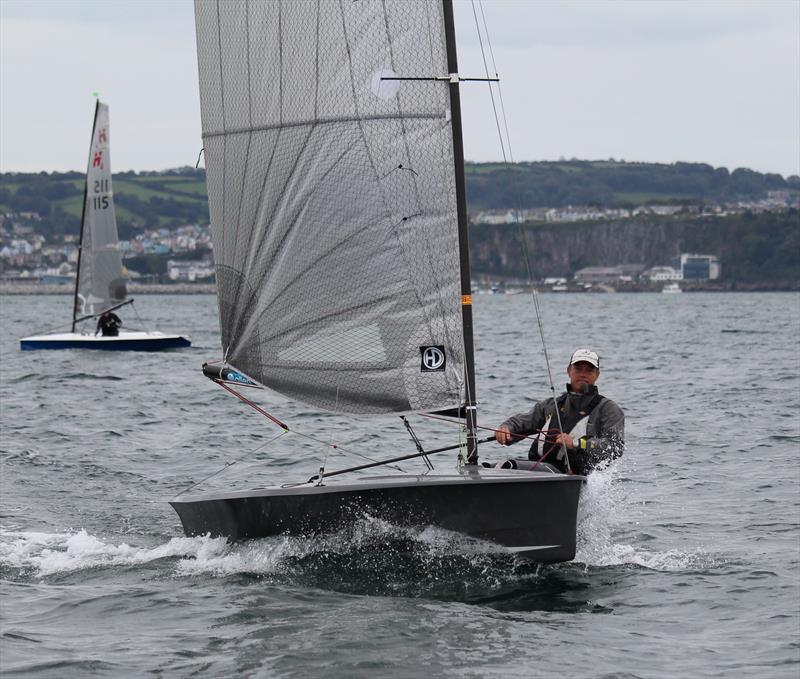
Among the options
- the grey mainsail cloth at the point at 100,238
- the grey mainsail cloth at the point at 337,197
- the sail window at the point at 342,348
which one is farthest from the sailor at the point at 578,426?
the grey mainsail cloth at the point at 100,238

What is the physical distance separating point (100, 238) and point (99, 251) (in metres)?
0.37

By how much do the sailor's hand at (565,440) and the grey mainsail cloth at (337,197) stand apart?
819mm

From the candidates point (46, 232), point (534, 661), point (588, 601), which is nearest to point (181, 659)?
point (534, 661)

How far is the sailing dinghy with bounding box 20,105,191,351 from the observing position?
3853 centimetres

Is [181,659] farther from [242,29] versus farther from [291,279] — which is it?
[242,29]

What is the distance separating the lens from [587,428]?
1040cm

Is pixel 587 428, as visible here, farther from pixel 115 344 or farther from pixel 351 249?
pixel 115 344

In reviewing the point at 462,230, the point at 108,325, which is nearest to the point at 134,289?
the point at 108,325

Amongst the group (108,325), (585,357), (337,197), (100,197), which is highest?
(100,197)

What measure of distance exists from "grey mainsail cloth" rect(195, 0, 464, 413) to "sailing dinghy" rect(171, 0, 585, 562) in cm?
1

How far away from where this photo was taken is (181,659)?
316 inches

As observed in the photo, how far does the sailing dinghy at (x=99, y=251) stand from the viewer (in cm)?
3853

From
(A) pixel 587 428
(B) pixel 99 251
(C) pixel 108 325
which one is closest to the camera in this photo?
(A) pixel 587 428

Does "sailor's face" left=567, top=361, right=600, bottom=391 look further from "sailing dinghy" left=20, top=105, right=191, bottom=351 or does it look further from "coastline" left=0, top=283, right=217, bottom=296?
"coastline" left=0, top=283, right=217, bottom=296
